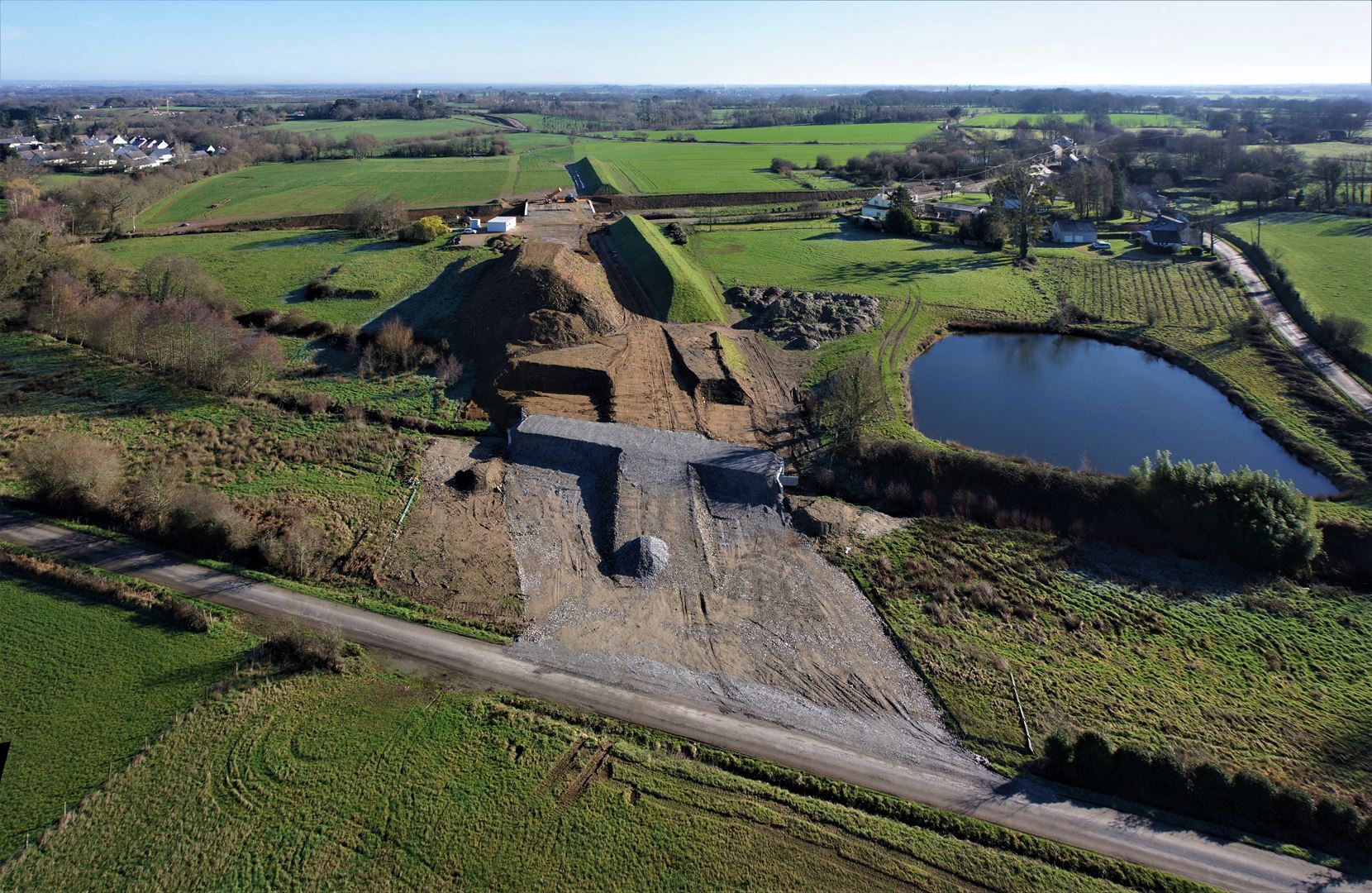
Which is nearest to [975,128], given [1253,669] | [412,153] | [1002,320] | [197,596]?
[412,153]

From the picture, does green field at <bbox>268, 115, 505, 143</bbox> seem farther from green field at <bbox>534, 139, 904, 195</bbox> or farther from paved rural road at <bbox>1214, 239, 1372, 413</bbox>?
paved rural road at <bbox>1214, 239, 1372, 413</bbox>

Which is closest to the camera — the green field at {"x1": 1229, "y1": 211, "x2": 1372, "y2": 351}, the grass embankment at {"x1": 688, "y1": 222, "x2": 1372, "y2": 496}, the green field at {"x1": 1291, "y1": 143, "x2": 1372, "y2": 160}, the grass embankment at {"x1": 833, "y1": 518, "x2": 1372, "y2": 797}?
the grass embankment at {"x1": 833, "y1": 518, "x2": 1372, "y2": 797}

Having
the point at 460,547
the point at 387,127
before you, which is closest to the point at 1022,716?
the point at 460,547

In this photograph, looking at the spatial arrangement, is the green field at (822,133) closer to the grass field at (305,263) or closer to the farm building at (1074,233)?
the farm building at (1074,233)

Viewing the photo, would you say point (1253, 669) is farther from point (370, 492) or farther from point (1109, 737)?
point (370, 492)

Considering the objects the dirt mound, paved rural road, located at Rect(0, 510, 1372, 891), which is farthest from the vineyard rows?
paved rural road, located at Rect(0, 510, 1372, 891)
